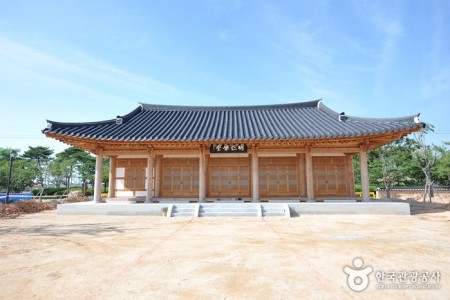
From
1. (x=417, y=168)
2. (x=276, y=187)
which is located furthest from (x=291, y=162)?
(x=417, y=168)

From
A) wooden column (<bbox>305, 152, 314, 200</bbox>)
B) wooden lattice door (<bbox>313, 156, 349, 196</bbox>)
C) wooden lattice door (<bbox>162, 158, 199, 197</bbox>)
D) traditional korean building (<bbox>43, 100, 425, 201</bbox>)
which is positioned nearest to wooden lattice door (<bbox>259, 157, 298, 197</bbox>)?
traditional korean building (<bbox>43, 100, 425, 201</bbox>)

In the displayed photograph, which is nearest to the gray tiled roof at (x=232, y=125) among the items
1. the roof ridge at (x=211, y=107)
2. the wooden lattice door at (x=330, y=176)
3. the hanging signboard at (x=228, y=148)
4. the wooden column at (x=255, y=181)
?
the roof ridge at (x=211, y=107)

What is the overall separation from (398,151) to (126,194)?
92.5 ft

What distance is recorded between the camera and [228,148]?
13727 millimetres

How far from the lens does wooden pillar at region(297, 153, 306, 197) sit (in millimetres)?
14484

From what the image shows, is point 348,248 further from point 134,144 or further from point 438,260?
point 134,144

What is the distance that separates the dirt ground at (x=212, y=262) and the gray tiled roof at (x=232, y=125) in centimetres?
532

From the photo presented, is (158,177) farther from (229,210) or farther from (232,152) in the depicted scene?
(229,210)

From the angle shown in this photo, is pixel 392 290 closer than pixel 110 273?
Yes

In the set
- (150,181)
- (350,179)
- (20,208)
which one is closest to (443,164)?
(350,179)

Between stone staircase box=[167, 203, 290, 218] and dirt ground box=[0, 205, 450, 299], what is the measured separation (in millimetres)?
3439

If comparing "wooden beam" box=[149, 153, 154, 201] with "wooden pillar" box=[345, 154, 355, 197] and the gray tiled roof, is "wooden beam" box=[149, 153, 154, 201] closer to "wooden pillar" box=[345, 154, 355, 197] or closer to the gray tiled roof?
the gray tiled roof

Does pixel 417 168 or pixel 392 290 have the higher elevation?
pixel 417 168

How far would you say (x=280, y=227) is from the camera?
28.2 feet
